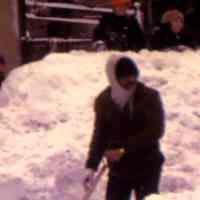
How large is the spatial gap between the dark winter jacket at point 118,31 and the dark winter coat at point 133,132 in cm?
331

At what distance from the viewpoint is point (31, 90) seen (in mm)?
8695

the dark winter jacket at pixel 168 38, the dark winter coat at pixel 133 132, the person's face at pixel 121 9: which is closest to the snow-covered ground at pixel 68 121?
the dark winter jacket at pixel 168 38

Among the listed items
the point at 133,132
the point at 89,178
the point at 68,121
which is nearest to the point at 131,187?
the point at 89,178

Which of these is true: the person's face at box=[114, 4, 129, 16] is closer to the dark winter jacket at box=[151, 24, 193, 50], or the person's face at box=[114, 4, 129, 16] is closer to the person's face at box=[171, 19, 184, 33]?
the dark winter jacket at box=[151, 24, 193, 50]

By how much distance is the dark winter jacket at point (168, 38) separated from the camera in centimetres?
914

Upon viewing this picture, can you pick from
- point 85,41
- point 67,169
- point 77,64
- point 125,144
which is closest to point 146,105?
point 125,144

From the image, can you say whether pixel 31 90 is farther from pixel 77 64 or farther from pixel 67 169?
pixel 67 169

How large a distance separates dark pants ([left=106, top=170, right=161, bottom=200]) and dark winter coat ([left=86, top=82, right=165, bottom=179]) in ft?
0.21

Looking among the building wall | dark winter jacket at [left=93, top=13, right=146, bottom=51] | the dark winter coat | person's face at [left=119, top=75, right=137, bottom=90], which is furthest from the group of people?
person's face at [left=119, top=75, right=137, bottom=90]

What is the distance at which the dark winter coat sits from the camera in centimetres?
577

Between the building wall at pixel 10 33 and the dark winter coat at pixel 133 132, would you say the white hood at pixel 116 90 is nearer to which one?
the dark winter coat at pixel 133 132

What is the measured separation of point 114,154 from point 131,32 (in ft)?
11.9

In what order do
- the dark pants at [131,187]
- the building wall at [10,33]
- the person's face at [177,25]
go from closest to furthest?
the dark pants at [131,187]
the person's face at [177,25]
the building wall at [10,33]

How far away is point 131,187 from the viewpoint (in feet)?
19.9
